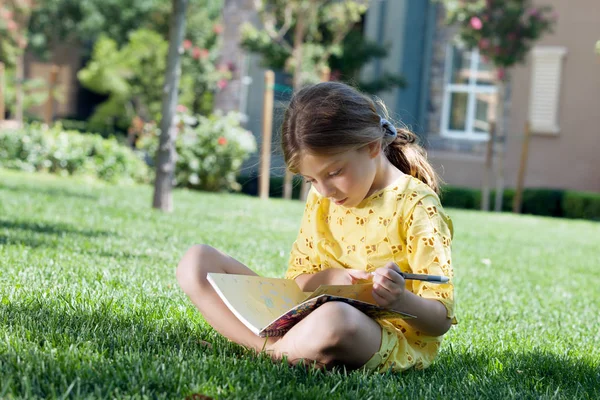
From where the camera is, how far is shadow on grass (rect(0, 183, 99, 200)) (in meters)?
8.40

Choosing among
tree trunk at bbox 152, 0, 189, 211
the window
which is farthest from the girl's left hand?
the window

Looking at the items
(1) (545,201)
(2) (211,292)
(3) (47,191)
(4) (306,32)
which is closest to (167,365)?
(2) (211,292)

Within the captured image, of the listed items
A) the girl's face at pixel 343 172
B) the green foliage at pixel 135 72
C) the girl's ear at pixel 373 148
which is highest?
the green foliage at pixel 135 72

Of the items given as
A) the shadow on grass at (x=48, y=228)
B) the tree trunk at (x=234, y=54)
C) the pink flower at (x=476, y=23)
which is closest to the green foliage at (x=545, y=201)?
the pink flower at (x=476, y=23)

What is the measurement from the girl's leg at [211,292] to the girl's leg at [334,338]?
0.69 feet

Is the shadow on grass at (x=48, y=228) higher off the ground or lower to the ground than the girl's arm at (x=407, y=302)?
lower

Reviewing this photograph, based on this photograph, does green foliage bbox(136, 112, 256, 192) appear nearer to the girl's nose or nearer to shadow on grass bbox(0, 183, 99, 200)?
shadow on grass bbox(0, 183, 99, 200)

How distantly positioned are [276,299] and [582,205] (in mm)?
12009

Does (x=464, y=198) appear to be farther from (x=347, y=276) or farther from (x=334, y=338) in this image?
(x=334, y=338)

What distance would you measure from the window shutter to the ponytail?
13.3 meters

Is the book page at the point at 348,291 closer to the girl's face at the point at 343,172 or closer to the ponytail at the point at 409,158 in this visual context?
the girl's face at the point at 343,172

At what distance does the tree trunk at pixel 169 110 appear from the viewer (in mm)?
7699

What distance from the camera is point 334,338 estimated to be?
241 cm

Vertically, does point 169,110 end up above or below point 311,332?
above
